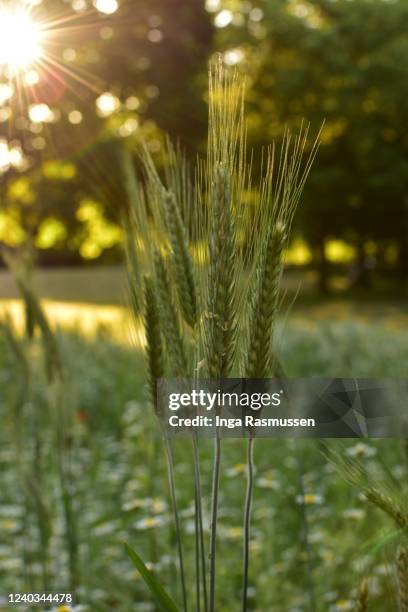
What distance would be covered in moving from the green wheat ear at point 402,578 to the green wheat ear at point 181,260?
0.36 metres

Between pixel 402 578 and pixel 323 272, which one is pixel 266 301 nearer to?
pixel 402 578

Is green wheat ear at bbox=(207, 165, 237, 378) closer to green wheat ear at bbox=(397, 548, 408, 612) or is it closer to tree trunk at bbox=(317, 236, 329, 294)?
green wheat ear at bbox=(397, 548, 408, 612)

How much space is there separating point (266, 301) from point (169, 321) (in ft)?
0.51

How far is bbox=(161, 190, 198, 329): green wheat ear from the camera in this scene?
3.02 ft

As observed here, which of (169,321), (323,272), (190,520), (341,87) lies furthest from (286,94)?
(169,321)

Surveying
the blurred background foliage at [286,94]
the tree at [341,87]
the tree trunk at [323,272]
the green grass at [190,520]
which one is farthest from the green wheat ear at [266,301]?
the tree trunk at [323,272]

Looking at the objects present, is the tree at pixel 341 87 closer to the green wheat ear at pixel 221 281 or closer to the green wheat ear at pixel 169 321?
the green wheat ear at pixel 169 321

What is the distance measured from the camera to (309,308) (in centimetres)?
2125

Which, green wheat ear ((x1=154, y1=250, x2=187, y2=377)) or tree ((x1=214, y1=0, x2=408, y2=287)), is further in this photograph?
tree ((x1=214, y1=0, x2=408, y2=287))

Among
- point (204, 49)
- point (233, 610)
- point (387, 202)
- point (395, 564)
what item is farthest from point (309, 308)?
point (395, 564)

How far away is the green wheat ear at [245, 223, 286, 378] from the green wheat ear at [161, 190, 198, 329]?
0.09m

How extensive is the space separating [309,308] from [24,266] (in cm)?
1983

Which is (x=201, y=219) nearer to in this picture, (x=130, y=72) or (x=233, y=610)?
(x=233, y=610)

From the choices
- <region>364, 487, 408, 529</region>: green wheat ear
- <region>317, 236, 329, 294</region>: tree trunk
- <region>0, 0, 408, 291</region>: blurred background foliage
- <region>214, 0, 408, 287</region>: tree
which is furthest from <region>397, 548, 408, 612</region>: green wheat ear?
<region>317, 236, 329, 294</region>: tree trunk
